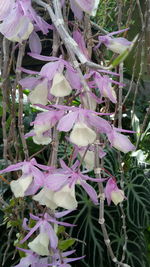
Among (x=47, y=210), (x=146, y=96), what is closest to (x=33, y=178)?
(x=47, y=210)

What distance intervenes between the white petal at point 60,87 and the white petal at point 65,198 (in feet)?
0.40

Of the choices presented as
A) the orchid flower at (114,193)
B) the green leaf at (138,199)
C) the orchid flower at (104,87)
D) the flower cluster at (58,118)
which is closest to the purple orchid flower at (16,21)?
the flower cluster at (58,118)

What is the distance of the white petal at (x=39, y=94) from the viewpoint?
492 mm

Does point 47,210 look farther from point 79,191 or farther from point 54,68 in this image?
point 79,191

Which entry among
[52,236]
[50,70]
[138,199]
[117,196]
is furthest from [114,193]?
[138,199]

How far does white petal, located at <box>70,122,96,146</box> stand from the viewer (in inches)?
16.3

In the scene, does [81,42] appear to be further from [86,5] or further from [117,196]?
[117,196]

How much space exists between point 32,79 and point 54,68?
0.17 ft

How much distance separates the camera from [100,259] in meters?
1.09

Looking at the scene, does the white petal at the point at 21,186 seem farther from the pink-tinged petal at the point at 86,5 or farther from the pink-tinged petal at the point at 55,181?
the pink-tinged petal at the point at 86,5

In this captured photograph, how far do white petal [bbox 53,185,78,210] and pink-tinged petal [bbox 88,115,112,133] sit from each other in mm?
89

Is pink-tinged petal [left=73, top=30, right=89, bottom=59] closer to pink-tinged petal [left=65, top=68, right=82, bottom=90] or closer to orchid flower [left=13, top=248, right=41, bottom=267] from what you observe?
pink-tinged petal [left=65, top=68, right=82, bottom=90]

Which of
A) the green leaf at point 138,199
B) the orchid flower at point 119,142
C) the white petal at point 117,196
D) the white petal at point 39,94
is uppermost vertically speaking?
the white petal at point 39,94

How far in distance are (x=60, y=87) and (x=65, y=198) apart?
5.6 inches
